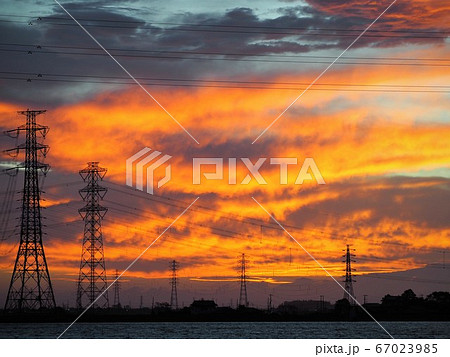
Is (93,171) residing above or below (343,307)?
A: above
